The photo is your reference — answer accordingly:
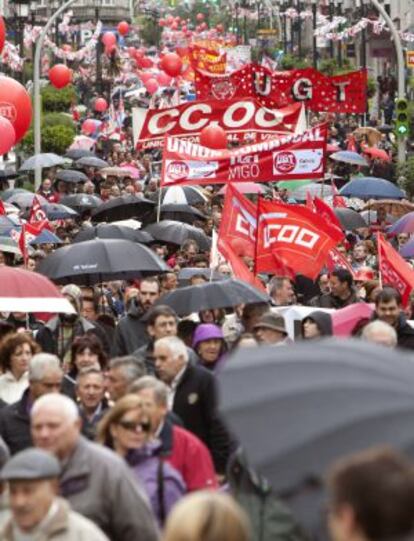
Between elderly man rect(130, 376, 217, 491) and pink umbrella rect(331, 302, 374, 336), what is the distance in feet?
13.0

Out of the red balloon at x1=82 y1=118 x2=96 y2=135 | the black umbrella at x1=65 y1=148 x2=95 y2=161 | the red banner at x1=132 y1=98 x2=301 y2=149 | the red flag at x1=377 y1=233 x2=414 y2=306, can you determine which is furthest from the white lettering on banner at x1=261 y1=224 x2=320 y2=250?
the red balloon at x1=82 y1=118 x2=96 y2=135

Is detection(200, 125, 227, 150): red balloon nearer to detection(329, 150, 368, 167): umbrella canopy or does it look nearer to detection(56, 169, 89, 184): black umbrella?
detection(56, 169, 89, 184): black umbrella

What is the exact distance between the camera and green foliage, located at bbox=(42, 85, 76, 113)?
61444 mm

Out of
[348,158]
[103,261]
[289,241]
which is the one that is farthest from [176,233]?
[348,158]

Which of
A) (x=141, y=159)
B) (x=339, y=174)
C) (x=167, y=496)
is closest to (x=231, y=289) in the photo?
(x=167, y=496)

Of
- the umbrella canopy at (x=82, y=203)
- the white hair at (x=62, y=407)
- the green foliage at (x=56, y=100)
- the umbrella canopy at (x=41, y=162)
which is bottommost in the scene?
the green foliage at (x=56, y=100)

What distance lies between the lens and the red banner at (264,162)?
21.4 metres

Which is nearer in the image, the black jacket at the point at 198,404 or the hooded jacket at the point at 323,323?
the black jacket at the point at 198,404

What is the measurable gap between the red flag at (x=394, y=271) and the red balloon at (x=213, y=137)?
7.62 meters

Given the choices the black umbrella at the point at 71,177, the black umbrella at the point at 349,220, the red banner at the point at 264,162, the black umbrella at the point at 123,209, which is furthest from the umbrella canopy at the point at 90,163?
the red banner at the point at 264,162

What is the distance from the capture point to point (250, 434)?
19.1 feet

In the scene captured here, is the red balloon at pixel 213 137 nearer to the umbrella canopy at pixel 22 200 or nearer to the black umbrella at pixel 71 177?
the umbrella canopy at pixel 22 200

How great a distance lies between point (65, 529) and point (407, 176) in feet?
92.2

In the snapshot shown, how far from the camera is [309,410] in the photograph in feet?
19.3
